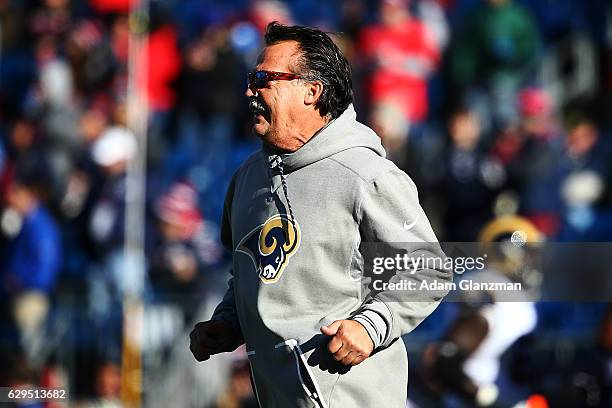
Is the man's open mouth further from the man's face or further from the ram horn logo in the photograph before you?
the ram horn logo

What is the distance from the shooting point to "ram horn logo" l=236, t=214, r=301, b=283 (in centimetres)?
448

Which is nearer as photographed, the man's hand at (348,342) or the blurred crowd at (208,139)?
the man's hand at (348,342)

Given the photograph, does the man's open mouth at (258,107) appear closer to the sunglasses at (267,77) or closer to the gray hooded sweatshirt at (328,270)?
the sunglasses at (267,77)

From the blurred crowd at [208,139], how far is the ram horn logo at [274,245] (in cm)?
416

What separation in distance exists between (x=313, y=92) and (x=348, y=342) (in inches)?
37.4

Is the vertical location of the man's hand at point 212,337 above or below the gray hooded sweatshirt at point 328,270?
below

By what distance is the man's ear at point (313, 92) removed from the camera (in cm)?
458

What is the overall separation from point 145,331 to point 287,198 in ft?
16.4

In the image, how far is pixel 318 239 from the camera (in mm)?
4438

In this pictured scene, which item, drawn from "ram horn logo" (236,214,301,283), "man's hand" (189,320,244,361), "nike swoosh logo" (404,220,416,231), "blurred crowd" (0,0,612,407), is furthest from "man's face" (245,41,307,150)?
"blurred crowd" (0,0,612,407)

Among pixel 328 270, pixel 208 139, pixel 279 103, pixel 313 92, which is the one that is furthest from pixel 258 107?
pixel 208 139

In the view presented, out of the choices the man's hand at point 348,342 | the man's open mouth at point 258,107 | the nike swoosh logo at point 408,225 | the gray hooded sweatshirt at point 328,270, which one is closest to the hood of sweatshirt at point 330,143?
the gray hooded sweatshirt at point 328,270

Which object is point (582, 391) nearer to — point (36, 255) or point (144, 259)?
point (144, 259)

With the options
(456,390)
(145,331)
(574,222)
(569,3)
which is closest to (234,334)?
(456,390)
